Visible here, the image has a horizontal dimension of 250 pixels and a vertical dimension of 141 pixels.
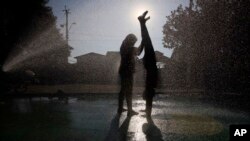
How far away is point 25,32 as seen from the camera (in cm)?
2548

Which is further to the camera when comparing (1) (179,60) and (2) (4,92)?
(1) (179,60)

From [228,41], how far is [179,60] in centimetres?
853

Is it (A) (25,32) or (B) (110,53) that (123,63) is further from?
(B) (110,53)

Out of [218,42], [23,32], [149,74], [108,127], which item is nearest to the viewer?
[108,127]

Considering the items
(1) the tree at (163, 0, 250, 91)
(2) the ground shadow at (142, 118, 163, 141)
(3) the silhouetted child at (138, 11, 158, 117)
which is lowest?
(2) the ground shadow at (142, 118, 163, 141)

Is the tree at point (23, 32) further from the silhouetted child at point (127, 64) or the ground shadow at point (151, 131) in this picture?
the ground shadow at point (151, 131)

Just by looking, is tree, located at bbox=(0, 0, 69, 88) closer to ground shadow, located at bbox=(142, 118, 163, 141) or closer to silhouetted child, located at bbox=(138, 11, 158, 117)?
silhouetted child, located at bbox=(138, 11, 158, 117)

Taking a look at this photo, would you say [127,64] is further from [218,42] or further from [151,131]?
[218,42]

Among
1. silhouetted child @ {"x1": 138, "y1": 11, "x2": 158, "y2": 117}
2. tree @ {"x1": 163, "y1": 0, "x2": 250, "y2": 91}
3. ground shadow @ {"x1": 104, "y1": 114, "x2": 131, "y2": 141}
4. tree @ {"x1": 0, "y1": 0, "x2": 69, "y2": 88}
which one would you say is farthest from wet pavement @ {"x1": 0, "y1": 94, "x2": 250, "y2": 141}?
tree @ {"x1": 163, "y1": 0, "x2": 250, "y2": 91}

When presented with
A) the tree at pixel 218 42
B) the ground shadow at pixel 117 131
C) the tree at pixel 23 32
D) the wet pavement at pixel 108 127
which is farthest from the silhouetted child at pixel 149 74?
the tree at pixel 218 42

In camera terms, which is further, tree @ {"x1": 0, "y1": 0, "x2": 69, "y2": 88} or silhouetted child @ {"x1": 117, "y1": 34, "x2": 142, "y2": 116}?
tree @ {"x1": 0, "y1": 0, "x2": 69, "y2": 88}

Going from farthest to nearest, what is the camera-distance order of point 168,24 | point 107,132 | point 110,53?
1. point 110,53
2. point 168,24
3. point 107,132

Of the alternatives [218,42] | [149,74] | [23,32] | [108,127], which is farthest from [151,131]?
[218,42]

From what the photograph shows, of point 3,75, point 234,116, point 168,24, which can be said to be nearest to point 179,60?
point 168,24
